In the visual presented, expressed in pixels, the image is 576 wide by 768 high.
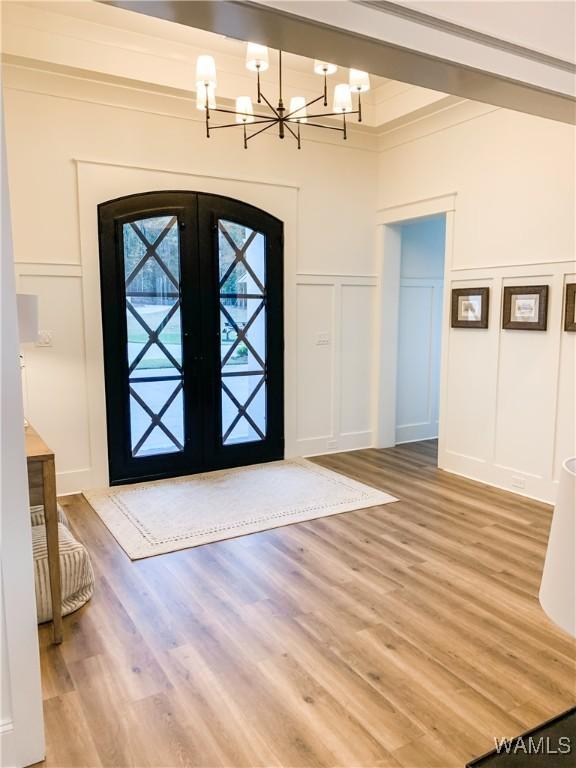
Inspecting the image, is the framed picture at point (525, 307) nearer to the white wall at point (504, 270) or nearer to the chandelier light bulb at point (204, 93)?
the white wall at point (504, 270)

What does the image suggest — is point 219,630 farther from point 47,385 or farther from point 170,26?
point 170,26

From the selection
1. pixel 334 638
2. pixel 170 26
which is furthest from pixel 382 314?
pixel 334 638

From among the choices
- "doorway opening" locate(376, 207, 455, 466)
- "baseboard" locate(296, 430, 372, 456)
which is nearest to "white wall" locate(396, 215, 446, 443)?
"doorway opening" locate(376, 207, 455, 466)

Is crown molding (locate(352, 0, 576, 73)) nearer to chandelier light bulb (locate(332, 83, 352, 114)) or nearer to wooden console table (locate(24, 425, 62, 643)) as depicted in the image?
chandelier light bulb (locate(332, 83, 352, 114))

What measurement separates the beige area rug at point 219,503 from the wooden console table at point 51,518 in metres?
0.87

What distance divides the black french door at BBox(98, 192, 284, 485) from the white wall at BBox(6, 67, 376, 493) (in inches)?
5.0

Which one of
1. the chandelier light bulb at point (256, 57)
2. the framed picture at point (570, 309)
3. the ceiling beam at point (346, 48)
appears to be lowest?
the framed picture at point (570, 309)

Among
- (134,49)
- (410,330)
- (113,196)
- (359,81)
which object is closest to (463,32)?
(359,81)

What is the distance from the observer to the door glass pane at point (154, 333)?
4.54 meters

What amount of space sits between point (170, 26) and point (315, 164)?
1787mm

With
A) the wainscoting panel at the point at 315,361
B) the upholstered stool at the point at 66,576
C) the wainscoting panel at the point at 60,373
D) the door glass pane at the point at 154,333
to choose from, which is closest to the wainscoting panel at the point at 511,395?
the wainscoting panel at the point at 315,361

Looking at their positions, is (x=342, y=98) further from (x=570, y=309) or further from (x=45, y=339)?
(x=45, y=339)

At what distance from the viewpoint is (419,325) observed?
605 cm

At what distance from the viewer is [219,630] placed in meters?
2.56
